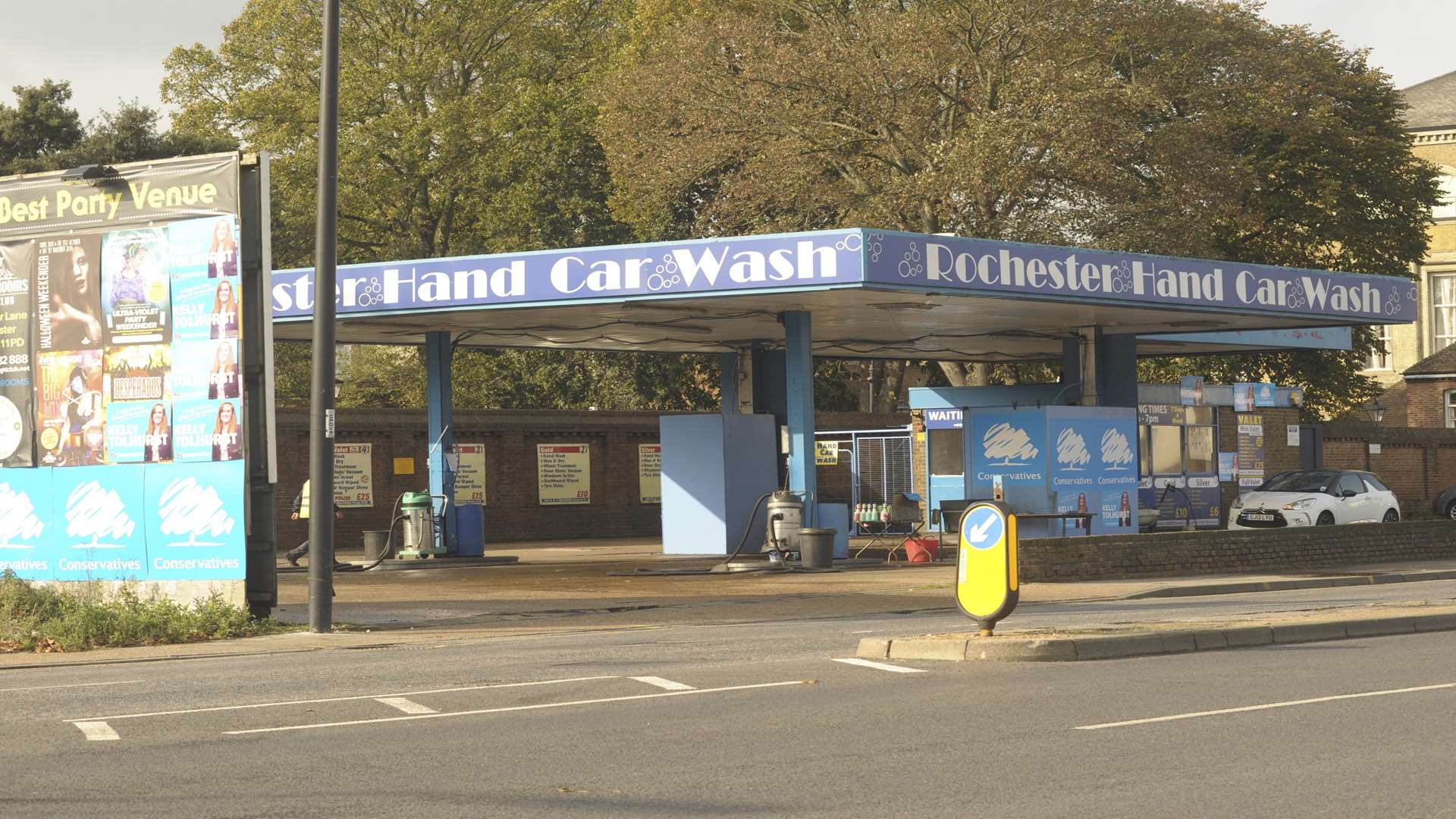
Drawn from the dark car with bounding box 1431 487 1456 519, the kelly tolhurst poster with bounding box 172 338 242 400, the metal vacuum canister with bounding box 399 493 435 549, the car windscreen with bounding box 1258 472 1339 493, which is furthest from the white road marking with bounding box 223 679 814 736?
the dark car with bounding box 1431 487 1456 519

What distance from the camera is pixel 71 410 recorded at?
18562 mm

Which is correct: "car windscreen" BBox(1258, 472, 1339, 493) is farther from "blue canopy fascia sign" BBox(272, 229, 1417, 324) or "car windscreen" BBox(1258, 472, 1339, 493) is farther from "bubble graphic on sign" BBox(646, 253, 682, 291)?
"bubble graphic on sign" BBox(646, 253, 682, 291)

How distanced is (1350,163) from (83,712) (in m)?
41.7

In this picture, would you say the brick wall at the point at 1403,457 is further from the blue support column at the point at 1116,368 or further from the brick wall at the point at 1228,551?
the brick wall at the point at 1228,551

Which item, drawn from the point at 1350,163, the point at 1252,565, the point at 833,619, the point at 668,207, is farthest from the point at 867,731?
the point at 1350,163

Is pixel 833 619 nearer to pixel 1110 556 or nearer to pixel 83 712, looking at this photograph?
pixel 1110 556

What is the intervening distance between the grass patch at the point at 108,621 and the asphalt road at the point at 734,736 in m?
2.17

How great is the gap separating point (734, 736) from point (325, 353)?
857cm

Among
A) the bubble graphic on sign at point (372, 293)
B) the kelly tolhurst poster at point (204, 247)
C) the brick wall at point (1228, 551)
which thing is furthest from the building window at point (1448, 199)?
the kelly tolhurst poster at point (204, 247)

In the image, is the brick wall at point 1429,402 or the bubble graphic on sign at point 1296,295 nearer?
the bubble graphic on sign at point 1296,295

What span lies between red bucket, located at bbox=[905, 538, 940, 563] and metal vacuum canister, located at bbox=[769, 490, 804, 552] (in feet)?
9.04

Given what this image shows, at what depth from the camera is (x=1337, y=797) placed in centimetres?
770

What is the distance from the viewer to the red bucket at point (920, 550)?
27.3 m

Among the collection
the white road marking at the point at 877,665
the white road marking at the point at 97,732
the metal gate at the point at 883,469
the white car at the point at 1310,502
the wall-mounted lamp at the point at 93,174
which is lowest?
the white road marking at the point at 877,665
